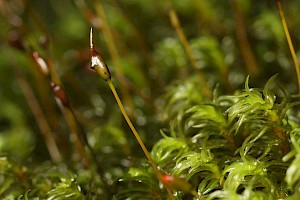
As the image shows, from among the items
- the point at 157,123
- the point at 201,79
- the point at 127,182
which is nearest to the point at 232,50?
the point at 201,79

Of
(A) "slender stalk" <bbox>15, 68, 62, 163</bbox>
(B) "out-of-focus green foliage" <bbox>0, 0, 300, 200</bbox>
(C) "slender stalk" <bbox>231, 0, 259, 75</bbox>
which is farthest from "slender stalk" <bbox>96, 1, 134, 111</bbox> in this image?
(C) "slender stalk" <bbox>231, 0, 259, 75</bbox>

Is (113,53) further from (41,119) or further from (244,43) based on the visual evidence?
(244,43)

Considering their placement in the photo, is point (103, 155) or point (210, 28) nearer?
point (103, 155)

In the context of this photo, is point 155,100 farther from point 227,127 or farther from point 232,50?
point 227,127

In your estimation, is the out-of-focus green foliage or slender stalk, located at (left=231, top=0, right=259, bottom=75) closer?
the out-of-focus green foliage

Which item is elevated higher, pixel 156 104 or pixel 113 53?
pixel 113 53

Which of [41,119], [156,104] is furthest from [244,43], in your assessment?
[41,119]

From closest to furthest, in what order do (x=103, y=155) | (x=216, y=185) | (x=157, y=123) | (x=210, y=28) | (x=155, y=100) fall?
(x=216, y=185)
(x=103, y=155)
(x=157, y=123)
(x=155, y=100)
(x=210, y=28)

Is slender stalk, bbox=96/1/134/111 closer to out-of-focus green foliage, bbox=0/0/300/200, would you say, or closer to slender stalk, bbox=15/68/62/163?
out-of-focus green foliage, bbox=0/0/300/200
